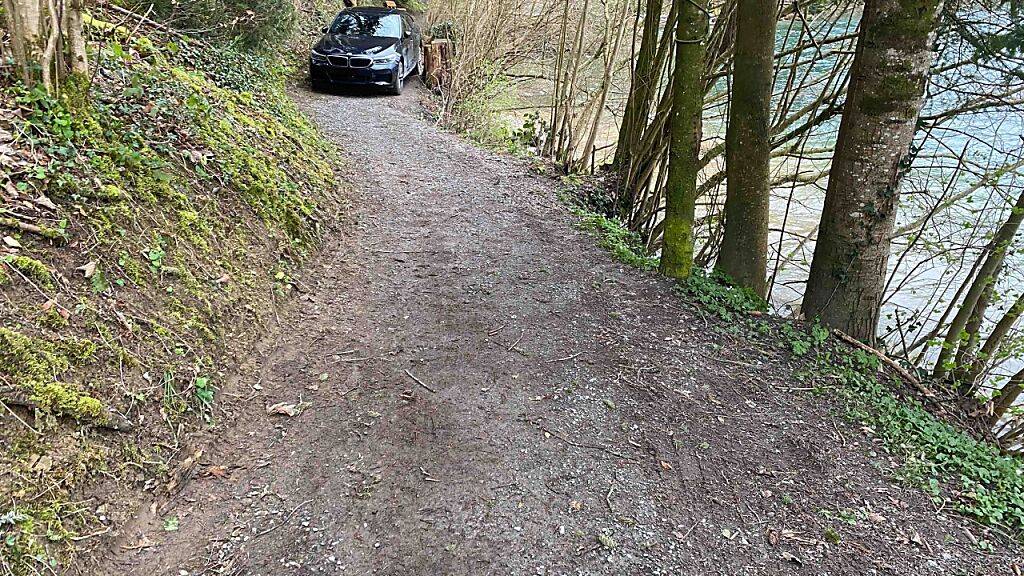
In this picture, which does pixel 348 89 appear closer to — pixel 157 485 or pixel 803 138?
pixel 803 138

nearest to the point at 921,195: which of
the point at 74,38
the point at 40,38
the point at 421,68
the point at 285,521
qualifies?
the point at 285,521

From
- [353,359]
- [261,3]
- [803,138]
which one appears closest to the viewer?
[353,359]

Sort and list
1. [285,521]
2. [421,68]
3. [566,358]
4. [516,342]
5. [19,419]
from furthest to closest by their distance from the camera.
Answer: [421,68] → [516,342] → [566,358] → [285,521] → [19,419]

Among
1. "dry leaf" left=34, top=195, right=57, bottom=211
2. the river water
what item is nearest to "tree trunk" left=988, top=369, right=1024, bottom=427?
the river water

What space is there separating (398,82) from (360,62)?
1203 mm

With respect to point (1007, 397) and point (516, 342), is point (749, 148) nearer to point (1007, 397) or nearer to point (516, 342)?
point (516, 342)

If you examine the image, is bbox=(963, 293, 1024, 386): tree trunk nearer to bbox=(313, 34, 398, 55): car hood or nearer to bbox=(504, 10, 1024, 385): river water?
bbox=(504, 10, 1024, 385): river water

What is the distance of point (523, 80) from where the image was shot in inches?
609

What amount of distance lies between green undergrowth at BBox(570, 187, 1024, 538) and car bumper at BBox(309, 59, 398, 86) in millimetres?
9399

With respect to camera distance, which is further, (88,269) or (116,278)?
(116,278)

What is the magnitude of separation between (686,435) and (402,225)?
410 cm

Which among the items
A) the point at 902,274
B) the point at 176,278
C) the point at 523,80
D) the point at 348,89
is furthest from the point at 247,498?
the point at 523,80

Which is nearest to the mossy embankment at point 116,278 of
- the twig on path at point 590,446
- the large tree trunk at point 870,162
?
the twig on path at point 590,446

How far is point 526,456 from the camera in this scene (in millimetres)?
3367
